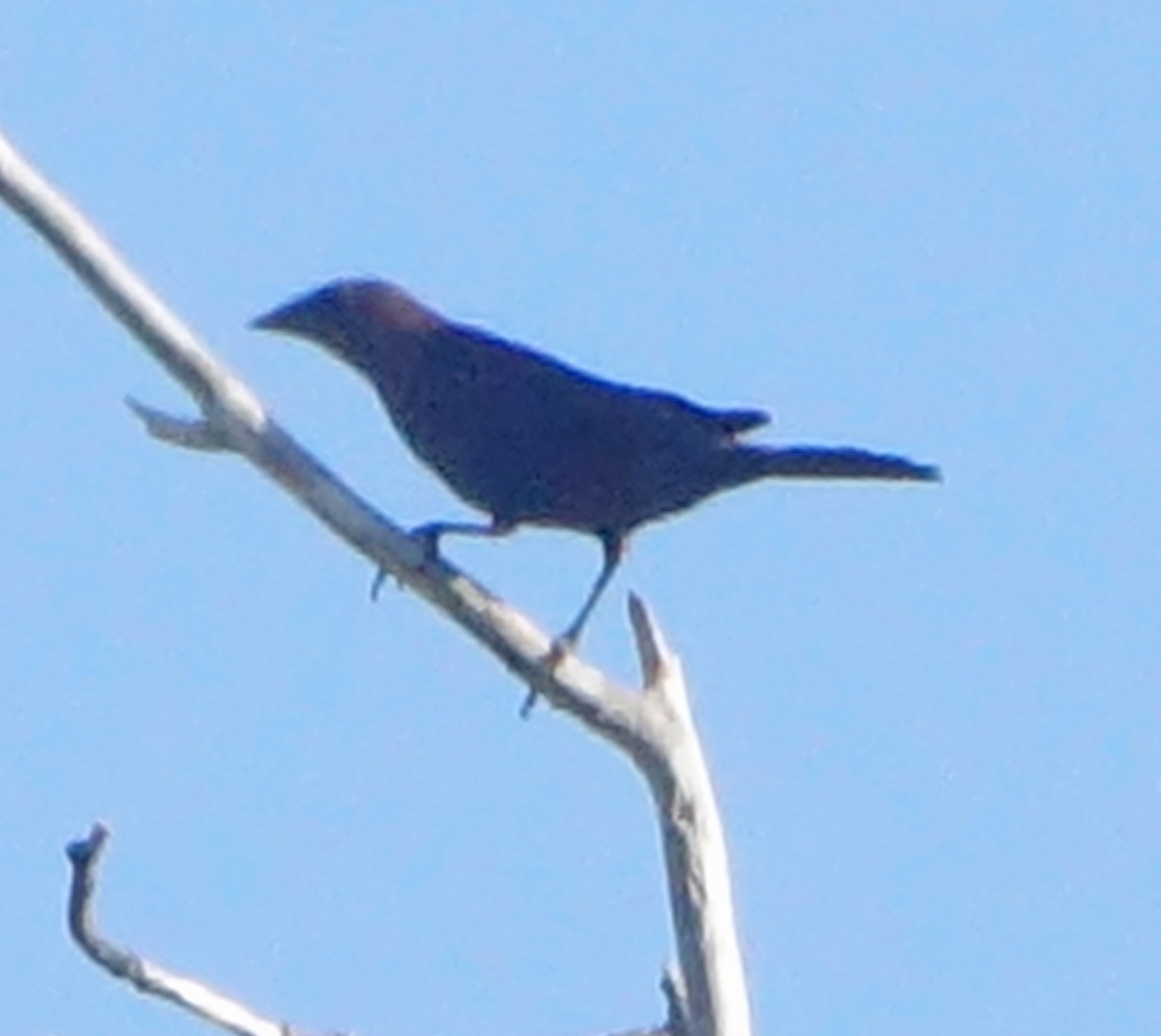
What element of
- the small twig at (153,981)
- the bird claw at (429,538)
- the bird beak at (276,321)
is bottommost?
the small twig at (153,981)

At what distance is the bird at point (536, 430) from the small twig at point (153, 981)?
2.15 m

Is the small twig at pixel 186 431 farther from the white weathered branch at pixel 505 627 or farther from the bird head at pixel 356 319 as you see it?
the bird head at pixel 356 319

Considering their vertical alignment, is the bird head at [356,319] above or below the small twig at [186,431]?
above

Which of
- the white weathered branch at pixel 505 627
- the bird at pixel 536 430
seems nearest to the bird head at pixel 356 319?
the bird at pixel 536 430

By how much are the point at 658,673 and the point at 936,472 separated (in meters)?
1.36

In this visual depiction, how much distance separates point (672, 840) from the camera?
754 centimetres

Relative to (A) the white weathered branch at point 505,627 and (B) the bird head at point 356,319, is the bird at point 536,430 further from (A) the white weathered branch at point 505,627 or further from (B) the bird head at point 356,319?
(A) the white weathered branch at point 505,627

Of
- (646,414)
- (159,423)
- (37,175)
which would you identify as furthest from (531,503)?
(37,175)

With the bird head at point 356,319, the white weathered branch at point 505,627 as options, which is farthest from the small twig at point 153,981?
the bird head at point 356,319

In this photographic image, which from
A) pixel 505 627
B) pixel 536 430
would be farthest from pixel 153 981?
pixel 536 430

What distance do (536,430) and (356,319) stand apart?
0.57 metres

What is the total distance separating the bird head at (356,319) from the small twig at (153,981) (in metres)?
3.09

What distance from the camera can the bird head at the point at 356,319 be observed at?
9.86 m

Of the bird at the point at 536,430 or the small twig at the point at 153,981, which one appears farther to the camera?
the bird at the point at 536,430
